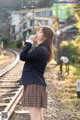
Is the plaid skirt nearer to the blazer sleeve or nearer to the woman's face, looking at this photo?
the blazer sleeve

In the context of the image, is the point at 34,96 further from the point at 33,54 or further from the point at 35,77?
the point at 33,54

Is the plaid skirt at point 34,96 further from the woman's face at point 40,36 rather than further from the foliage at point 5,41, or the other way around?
the foliage at point 5,41

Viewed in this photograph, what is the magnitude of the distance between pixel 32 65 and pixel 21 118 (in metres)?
2.17

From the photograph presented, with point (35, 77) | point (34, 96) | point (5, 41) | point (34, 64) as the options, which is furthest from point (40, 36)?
point (5, 41)

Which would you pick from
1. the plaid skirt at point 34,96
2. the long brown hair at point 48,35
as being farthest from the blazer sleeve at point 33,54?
the plaid skirt at point 34,96

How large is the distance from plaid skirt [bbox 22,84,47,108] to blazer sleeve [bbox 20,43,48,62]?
1.19ft

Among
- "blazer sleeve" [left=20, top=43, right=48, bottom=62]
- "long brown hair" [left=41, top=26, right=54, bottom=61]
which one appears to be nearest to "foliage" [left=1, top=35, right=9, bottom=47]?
"long brown hair" [left=41, top=26, right=54, bottom=61]

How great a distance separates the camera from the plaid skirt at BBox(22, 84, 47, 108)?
5.44 m

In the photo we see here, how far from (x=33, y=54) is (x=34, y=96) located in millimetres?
562

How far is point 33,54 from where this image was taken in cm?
541

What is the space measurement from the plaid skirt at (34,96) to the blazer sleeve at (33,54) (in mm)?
364

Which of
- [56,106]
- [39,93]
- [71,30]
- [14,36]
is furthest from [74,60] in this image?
[14,36]

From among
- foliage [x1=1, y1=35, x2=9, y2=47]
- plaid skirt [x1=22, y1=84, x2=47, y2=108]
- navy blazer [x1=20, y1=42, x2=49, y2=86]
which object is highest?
navy blazer [x1=20, y1=42, x2=49, y2=86]

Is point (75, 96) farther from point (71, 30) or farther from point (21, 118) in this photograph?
point (71, 30)
